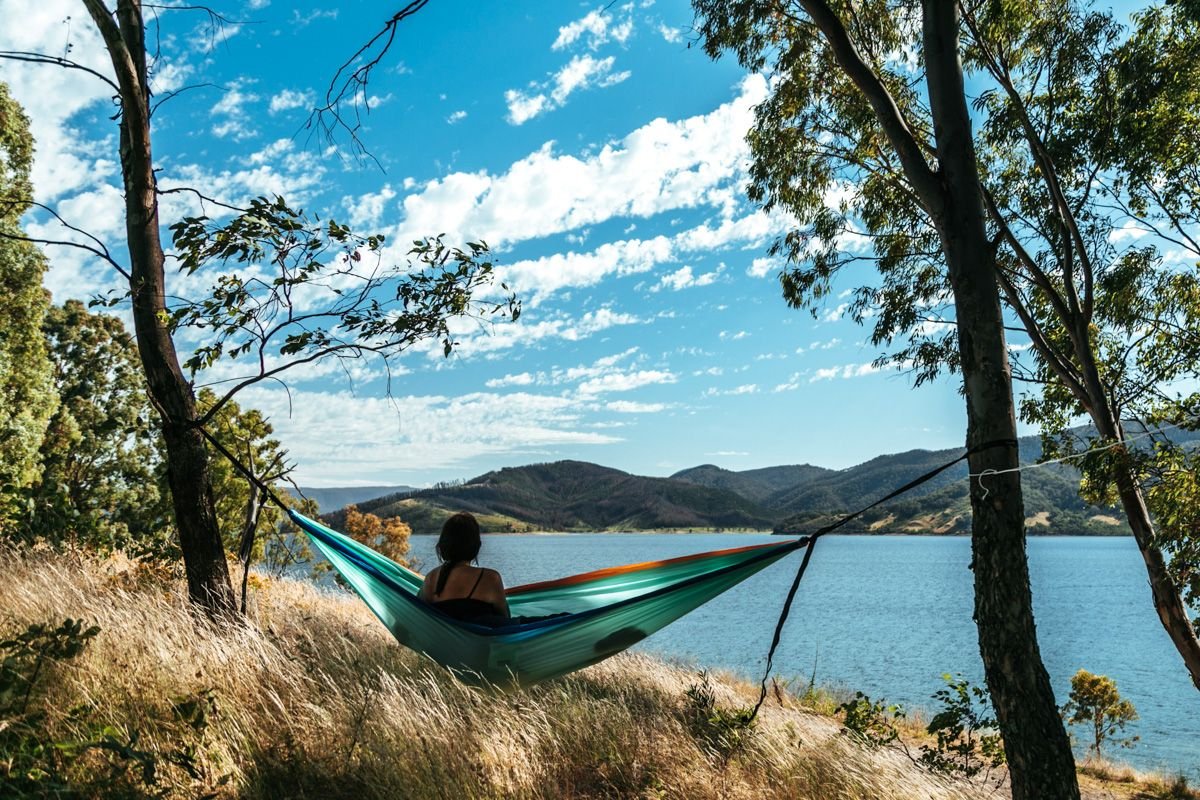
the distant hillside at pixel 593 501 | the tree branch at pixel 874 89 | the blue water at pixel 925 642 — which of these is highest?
the tree branch at pixel 874 89

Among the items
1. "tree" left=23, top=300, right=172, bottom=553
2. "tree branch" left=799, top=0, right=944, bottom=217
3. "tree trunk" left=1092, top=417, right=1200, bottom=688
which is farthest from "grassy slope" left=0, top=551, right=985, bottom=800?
"tree" left=23, top=300, right=172, bottom=553

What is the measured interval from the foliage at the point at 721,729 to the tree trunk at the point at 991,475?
3.02ft

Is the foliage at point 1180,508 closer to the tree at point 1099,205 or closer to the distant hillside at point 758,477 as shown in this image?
the tree at point 1099,205

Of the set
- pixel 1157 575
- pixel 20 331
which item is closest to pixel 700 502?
pixel 20 331

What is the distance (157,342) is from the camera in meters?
3.30

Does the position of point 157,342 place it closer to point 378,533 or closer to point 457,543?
point 457,543

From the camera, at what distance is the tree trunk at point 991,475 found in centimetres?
202

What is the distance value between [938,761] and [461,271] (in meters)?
3.26

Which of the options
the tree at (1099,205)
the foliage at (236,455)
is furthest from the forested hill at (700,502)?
the tree at (1099,205)

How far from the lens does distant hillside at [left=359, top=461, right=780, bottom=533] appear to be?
90.1 meters

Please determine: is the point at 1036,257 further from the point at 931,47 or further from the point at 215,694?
the point at 215,694

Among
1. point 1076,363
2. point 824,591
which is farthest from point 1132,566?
point 1076,363

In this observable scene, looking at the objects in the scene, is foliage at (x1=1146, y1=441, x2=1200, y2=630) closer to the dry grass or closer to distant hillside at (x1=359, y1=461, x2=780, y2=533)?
the dry grass

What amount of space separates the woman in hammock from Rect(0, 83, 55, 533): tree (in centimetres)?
769
